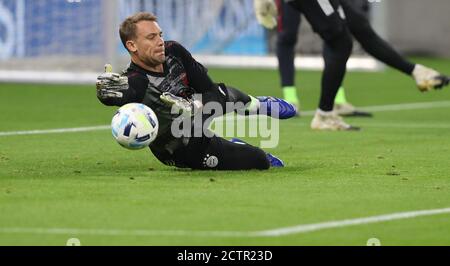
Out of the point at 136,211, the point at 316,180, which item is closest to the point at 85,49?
the point at 316,180

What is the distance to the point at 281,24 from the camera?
1463 cm

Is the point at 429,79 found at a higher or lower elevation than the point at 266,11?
lower

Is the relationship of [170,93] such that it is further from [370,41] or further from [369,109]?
[369,109]

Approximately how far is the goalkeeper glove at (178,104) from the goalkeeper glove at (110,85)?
277mm

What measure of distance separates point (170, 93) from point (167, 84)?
0.38ft

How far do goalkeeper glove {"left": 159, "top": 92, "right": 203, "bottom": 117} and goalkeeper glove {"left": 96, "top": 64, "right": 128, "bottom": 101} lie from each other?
277mm

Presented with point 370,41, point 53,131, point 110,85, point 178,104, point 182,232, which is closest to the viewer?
point 182,232

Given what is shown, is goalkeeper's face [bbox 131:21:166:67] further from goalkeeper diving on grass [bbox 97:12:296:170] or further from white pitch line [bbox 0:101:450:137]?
white pitch line [bbox 0:101:450:137]

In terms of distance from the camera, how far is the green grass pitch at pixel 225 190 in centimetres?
643

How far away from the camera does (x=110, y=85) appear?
8.59m

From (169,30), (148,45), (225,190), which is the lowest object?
(169,30)

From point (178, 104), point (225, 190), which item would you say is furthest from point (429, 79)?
point (225, 190)

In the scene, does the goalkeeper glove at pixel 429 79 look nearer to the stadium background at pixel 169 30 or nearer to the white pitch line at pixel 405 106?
the white pitch line at pixel 405 106
